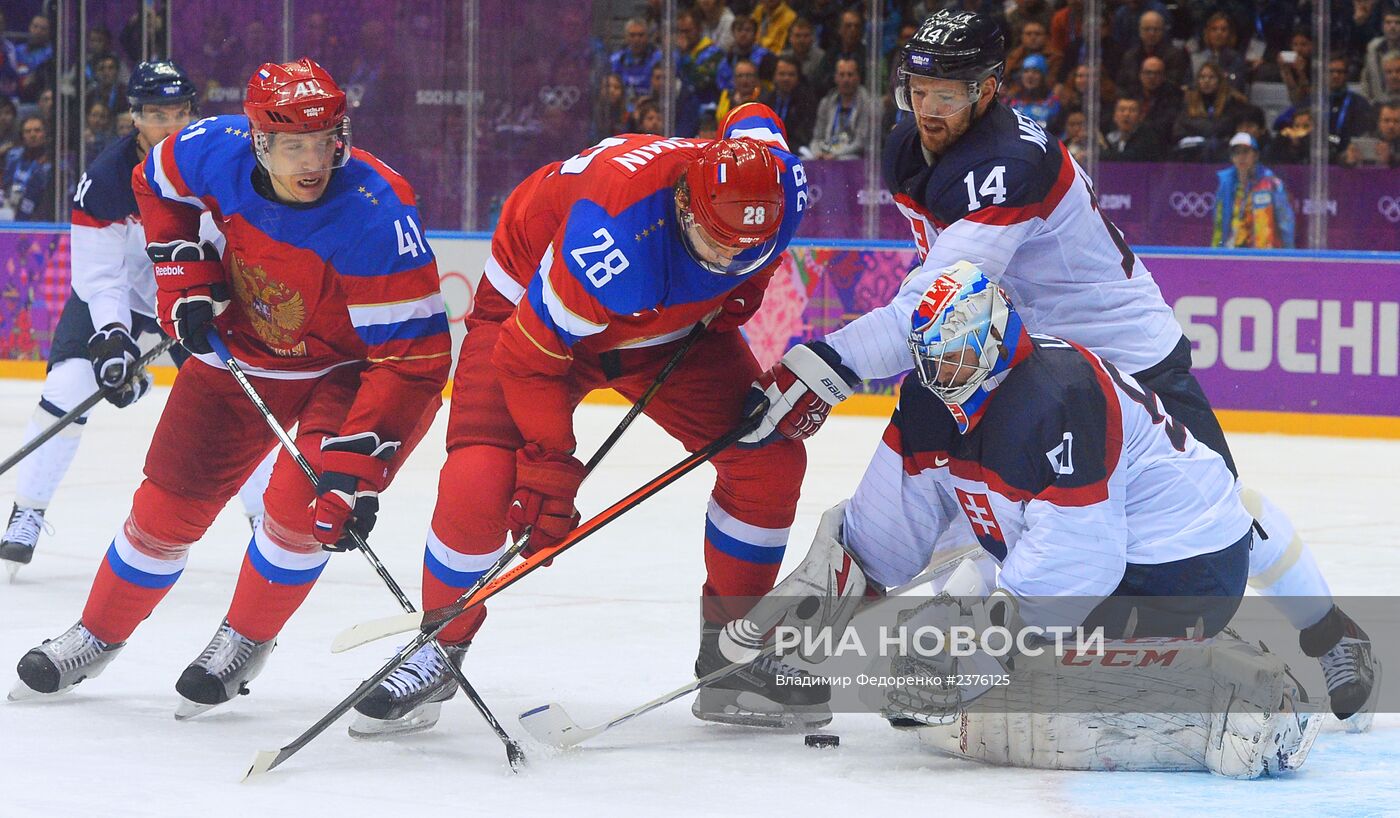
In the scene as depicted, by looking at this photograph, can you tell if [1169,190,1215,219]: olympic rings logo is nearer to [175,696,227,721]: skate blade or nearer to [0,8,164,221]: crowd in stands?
[0,8,164,221]: crowd in stands

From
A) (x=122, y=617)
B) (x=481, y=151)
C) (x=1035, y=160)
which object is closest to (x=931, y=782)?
(x=1035, y=160)

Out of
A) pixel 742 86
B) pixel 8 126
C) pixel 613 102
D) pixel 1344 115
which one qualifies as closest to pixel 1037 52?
pixel 1344 115

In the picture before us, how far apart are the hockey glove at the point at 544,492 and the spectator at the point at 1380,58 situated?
19.5ft

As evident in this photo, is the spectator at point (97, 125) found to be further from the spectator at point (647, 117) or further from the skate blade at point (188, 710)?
the skate blade at point (188, 710)

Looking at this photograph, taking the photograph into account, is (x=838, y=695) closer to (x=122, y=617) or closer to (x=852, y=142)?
(x=122, y=617)

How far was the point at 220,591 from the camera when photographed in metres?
4.64

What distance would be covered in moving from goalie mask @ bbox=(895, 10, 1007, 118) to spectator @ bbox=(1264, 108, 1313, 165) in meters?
5.17

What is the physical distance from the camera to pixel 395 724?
3271 mm

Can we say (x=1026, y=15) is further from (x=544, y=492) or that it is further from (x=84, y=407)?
(x=544, y=492)

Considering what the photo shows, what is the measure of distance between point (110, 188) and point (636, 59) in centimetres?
463

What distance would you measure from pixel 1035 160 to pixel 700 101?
6.00m

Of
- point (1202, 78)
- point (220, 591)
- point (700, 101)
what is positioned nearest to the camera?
point (220, 591)

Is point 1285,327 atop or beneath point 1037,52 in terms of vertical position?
beneath

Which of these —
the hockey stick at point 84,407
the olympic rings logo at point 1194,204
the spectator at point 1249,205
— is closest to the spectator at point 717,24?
A: the olympic rings logo at point 1194,204
